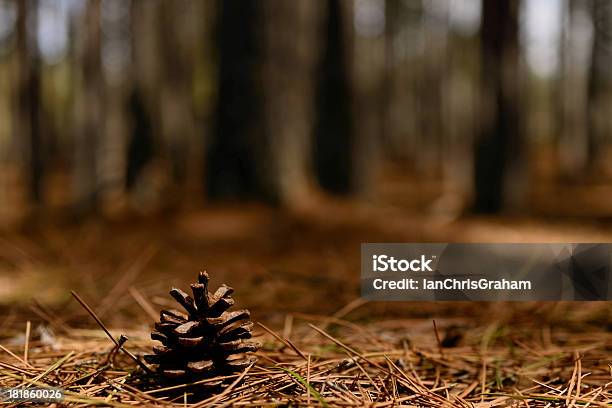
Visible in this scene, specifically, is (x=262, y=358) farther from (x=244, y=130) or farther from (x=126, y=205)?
(x=126, y=205)

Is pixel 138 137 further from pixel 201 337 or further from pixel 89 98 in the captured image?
pixel 201 337

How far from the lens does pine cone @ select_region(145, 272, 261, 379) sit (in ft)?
3.36

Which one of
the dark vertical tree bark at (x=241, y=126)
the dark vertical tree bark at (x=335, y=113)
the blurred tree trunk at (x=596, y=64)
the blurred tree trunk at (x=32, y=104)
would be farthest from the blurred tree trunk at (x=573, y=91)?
the blurred tree trunk at (x=32, y=104)

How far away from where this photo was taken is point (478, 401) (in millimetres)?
1085

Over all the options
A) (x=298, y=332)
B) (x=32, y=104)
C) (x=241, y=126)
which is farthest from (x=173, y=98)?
(x=298, y=332)

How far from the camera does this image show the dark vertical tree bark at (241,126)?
4524 mm

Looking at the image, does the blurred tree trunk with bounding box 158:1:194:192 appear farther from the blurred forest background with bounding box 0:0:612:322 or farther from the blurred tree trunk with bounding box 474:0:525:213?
the blurred tree trunk with bounding box 474:0:525:213

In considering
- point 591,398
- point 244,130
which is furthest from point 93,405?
point 244,130

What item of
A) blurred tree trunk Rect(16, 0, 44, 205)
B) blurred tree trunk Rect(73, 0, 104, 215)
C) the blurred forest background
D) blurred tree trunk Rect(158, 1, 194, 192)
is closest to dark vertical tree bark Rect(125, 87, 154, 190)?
the blurred forest background

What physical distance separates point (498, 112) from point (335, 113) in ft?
7.85

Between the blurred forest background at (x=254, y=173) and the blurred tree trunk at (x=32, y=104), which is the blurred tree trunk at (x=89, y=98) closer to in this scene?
the blurred forest background at (x=254, y=173)

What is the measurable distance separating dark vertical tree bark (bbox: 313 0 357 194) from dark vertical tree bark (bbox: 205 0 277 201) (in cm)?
252

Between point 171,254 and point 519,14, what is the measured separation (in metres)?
3.60

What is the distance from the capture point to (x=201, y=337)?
102 centimetres
